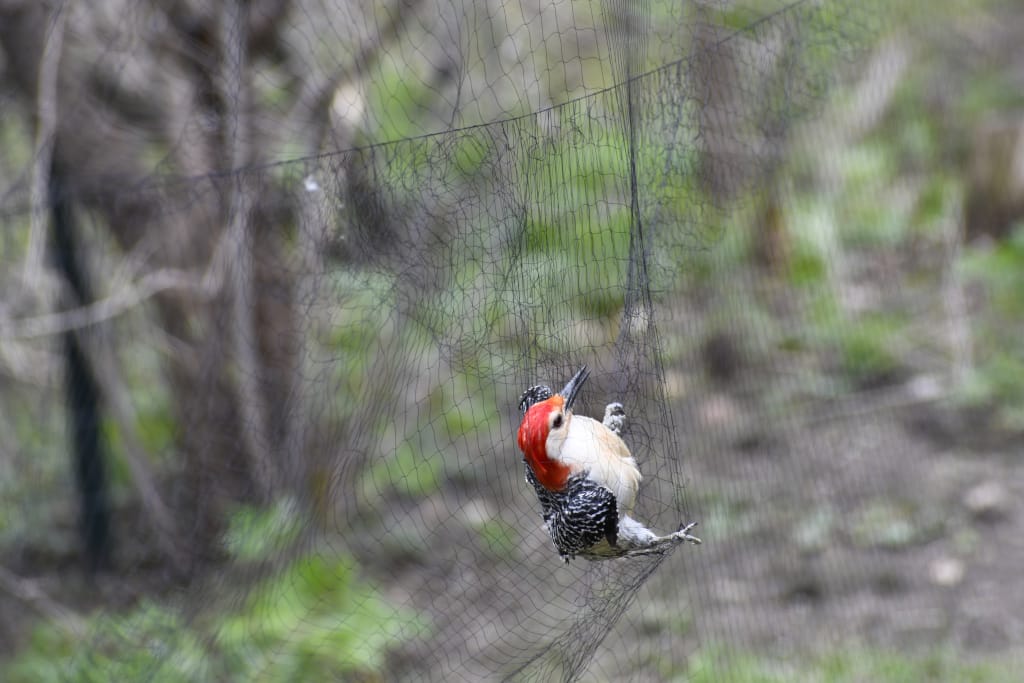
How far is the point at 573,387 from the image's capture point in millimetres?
2080

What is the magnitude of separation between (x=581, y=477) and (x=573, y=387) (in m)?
0.17

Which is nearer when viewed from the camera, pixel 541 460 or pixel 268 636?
pixel 541 460

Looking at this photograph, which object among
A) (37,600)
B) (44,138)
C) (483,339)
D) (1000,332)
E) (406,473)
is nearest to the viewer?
(483,339)

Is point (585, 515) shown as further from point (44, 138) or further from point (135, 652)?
point (44, 138)

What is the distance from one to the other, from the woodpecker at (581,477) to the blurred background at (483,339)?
89 millimetres

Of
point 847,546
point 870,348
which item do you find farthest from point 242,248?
point 870,348

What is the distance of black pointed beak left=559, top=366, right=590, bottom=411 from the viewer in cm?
208

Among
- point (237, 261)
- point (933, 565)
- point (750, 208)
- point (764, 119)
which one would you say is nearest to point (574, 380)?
point (764, 119)

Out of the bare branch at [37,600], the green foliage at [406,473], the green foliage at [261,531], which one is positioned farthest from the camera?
the bare branch at [37,600]

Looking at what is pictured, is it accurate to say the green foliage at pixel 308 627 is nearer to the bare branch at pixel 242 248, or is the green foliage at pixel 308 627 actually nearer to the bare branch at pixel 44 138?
the bare branch at pixel 242 248

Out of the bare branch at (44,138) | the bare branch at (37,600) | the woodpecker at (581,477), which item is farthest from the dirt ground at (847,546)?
the bare branch at (44,138)

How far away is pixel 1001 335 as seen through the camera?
550 cm

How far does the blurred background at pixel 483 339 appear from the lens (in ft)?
7.55

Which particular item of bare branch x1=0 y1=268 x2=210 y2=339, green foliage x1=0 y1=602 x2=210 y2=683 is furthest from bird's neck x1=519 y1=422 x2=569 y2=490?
bare branch x1=0 y1=268 x2=210 y2=339
